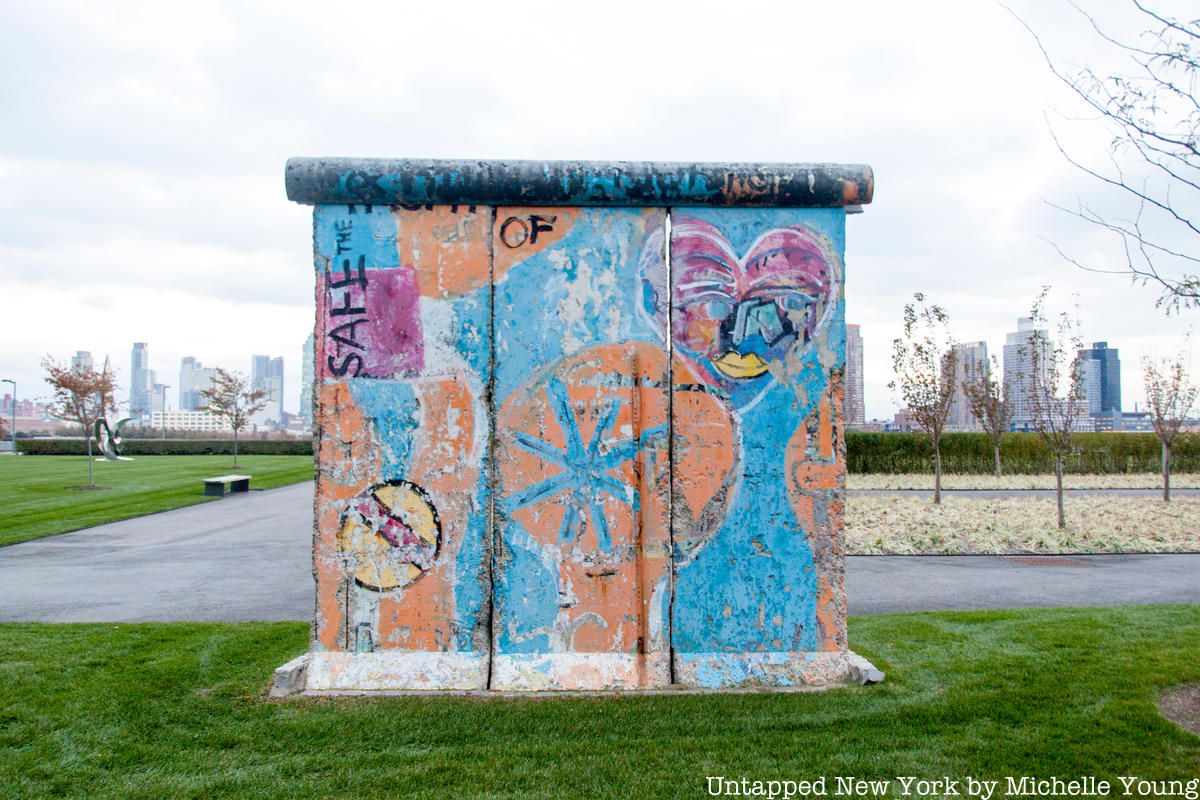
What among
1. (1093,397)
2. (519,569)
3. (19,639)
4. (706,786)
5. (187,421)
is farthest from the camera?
(187,421)

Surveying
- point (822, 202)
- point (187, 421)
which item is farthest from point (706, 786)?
point (187, 421)

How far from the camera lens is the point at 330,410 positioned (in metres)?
4.64

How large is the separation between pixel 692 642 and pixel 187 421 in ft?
533

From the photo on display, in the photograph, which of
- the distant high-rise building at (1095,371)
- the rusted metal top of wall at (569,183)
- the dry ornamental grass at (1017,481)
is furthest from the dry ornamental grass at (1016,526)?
the rusted metal top of wall at (569,183)

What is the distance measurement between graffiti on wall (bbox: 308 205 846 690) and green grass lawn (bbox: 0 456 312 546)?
32.1 feet

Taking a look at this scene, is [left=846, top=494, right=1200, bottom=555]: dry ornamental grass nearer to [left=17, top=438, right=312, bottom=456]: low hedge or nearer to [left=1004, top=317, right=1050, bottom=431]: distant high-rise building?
[left=1004, top=317, right=1050, bottom=431]: distant high-rise building

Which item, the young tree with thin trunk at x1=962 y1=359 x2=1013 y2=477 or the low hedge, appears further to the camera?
the low hedge

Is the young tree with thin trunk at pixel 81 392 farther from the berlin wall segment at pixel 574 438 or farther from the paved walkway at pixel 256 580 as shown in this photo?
the berlin wall segment at pixel 574 438

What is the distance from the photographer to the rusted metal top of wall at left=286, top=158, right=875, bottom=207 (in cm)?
460

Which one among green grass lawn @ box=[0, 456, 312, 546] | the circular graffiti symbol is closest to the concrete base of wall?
the circular graffiti symbol

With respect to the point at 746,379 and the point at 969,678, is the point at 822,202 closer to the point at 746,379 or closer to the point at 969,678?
the point at 746,379

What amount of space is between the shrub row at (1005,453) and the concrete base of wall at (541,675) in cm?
1927

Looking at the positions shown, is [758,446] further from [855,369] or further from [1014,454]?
[1014,454]

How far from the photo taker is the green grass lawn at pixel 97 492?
13.3 meters
